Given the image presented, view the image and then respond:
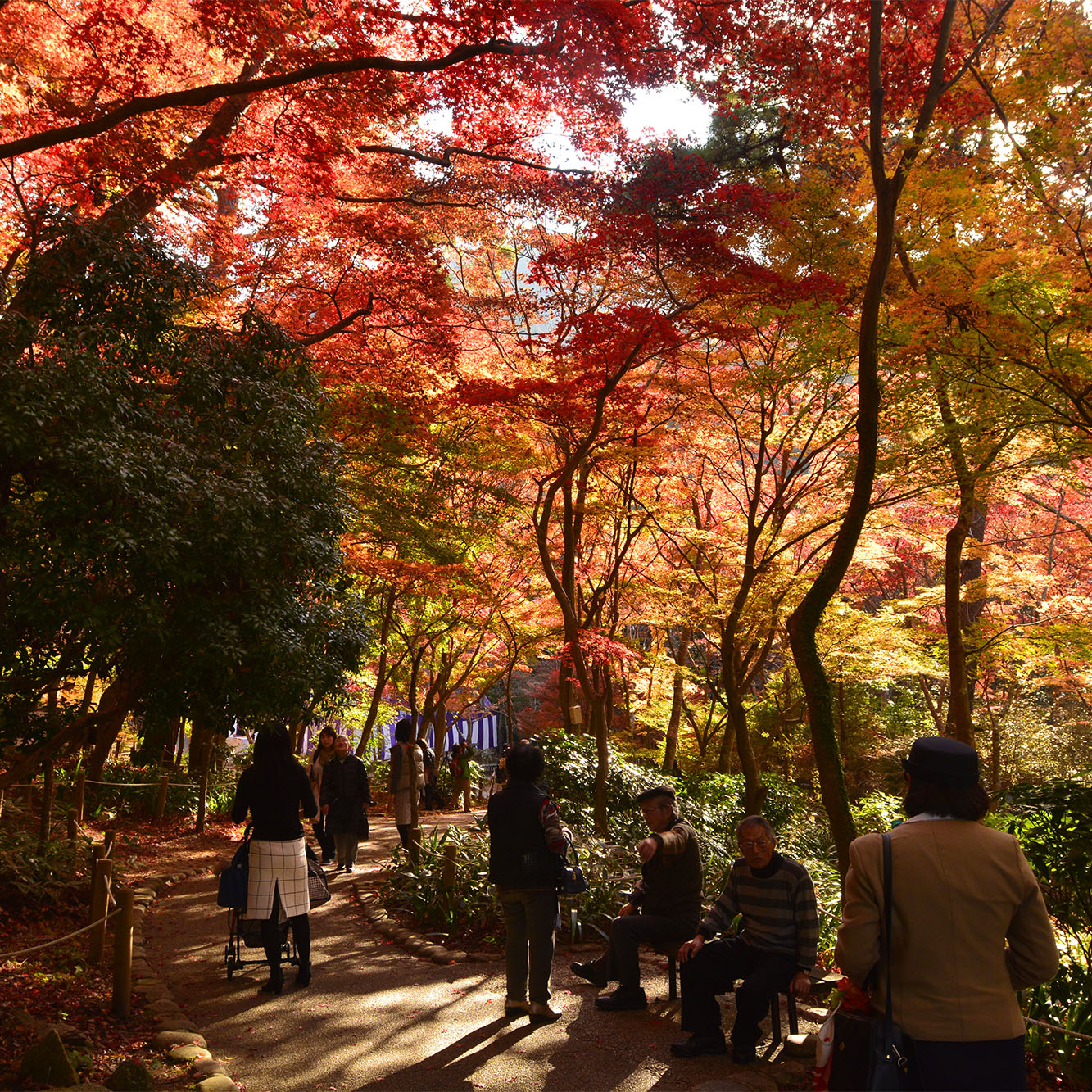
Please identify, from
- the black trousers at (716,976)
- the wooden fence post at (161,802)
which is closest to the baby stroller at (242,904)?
the black trousers at (716,976)

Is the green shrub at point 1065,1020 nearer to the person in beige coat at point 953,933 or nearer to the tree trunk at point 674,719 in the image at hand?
the person in beige coat at point 953,933

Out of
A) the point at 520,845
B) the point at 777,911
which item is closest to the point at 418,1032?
the point at 520,845

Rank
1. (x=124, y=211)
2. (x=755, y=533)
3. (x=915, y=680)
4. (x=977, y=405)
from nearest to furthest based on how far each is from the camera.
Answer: (x=124, y=211) < (x=977, y=405) < (x=755, y=533) < (x=915, y=680)

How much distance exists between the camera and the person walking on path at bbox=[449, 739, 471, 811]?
62.7 ft

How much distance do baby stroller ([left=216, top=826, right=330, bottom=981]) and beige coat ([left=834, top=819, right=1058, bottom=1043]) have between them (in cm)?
419

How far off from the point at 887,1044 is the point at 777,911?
6.84ft

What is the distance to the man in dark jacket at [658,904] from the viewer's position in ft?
16.7

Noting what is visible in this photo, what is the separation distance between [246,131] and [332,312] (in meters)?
2.24

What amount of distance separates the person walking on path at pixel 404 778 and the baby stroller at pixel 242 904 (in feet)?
11.6

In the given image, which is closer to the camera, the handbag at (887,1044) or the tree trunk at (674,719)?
the handbag at (887,1044)

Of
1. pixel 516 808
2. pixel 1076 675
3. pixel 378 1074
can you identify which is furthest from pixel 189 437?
pixel 1076 675

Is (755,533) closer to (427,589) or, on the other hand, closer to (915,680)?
(427,589)

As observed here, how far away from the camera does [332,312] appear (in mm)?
9906

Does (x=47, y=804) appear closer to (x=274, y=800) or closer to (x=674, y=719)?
(x=274, y=800)
